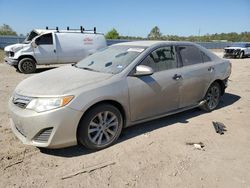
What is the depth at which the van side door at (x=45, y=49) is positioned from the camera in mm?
11602

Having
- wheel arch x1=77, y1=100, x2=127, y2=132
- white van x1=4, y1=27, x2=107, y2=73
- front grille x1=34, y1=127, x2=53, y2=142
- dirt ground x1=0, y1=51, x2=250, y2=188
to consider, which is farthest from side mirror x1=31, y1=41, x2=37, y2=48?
front grille x1=34, y1=127, x2=53, y2=142

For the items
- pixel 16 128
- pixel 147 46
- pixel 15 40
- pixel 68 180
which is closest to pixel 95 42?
pixel 147 46

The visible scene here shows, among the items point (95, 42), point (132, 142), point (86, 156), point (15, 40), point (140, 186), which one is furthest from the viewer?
point (15, 40)

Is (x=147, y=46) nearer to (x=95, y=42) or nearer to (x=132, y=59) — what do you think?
(x=132, y=59)

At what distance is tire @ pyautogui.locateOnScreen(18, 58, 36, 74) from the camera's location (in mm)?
11250

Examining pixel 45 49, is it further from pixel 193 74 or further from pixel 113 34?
pixel 113 34

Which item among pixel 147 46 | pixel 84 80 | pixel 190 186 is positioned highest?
pixel 147 46

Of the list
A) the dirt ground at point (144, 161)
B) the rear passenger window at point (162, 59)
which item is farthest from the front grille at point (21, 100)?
the rear passenger window at point (162, 59)

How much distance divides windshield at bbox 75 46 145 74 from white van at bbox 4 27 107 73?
7470 millimetres

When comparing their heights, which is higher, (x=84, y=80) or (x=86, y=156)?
(x=84, y=80)

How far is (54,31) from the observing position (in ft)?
39.2

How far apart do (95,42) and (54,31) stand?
227cm

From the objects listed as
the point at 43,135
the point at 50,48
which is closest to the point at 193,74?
the point at 43,135

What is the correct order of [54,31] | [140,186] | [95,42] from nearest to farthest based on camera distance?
1. [140,186]
2. [54,31]
3. [95,42]
